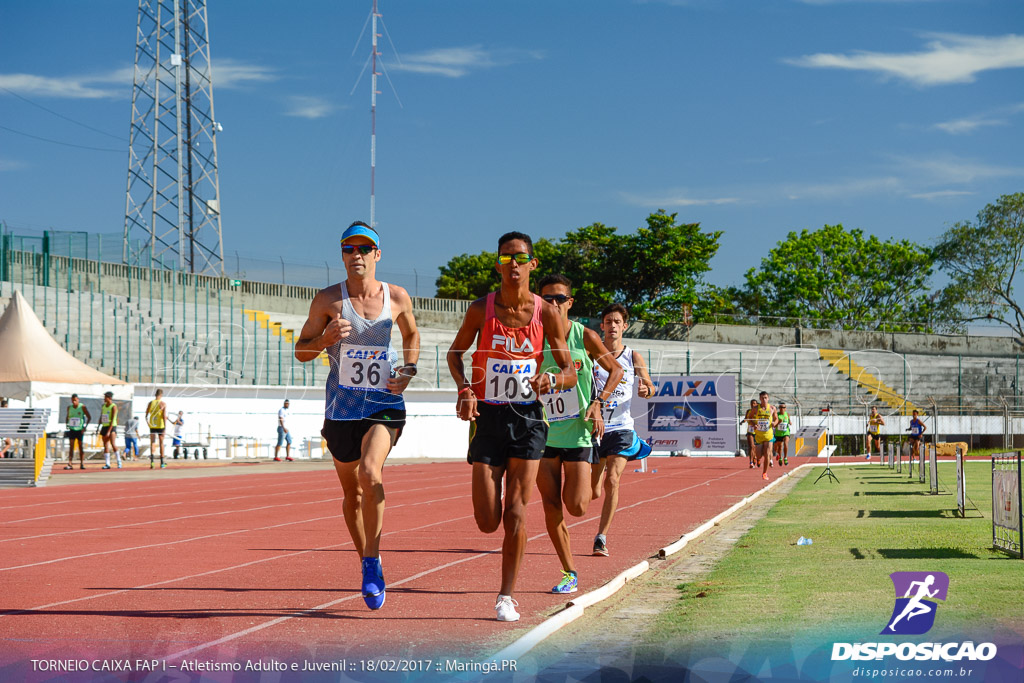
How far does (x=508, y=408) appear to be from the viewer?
20.9 feet

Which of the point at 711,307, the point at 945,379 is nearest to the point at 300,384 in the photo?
the point at 945,379

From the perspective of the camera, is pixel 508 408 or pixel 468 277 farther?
pixel 468 277

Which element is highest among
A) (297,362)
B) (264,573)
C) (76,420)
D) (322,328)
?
(297,362)

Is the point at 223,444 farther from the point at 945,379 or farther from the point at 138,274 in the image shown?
the point at 945,379

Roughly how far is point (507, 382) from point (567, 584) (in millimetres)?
1812

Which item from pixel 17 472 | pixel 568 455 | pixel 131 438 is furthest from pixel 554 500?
pixel 131 438

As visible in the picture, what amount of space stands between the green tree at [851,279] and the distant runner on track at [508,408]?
218ft

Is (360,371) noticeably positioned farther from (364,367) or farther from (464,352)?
(464,352)

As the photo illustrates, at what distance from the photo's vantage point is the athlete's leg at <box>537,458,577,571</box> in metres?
7.31

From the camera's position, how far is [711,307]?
74812 mm

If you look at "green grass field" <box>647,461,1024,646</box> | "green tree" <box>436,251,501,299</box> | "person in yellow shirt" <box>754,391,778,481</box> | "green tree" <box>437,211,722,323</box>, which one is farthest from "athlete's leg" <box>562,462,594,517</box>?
"green tree" <box>436,251,501,299</box>

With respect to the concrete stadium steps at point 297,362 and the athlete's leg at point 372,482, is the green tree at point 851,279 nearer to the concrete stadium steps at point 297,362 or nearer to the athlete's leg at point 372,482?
the concrete stadium steps at point 297,362

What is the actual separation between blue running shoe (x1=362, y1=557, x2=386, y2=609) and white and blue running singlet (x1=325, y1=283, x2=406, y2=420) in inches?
34.8

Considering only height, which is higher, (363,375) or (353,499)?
(363,375)
